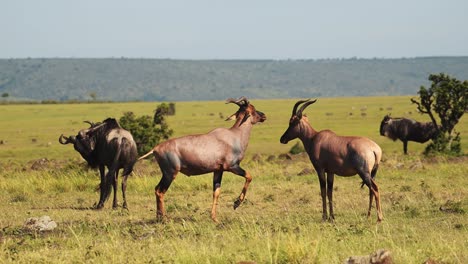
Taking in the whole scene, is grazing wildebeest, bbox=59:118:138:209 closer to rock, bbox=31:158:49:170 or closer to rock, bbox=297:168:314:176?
rock, bbox=297:168:314:176

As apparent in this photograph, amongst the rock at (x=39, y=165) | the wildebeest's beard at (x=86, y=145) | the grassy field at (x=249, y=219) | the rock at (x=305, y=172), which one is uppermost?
the wildebeest's beard at (x=86, y=145)

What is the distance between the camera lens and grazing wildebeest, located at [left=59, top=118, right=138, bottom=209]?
16578 mm

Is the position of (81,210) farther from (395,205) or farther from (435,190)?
(435,190)

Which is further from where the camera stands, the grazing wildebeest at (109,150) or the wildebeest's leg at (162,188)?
the grazing wildebeest at (109,150)

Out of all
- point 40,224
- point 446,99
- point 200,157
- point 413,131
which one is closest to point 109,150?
point 200,157

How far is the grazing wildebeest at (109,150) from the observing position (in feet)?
54.4

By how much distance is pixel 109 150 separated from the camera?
16766 mm

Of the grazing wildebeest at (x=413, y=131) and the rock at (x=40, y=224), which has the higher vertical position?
the rock at (x=40, y=224)

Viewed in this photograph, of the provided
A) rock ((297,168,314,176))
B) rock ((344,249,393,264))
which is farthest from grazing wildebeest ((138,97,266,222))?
rock ((297,168,314,176))

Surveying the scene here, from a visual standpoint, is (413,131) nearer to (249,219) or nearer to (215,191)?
(249,219)

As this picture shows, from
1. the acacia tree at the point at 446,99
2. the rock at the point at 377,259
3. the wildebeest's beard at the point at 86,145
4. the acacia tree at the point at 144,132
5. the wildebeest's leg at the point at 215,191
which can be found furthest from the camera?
the acacia tree at the point at 144,132

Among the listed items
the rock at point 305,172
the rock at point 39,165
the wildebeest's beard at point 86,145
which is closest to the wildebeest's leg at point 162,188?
the wildebeest's beard at point 86,145

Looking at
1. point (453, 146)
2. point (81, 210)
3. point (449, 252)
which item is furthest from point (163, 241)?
point (453, 146)

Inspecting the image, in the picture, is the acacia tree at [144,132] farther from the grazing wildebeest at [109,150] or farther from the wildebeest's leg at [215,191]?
the wildebeest's leg at [215,191]
